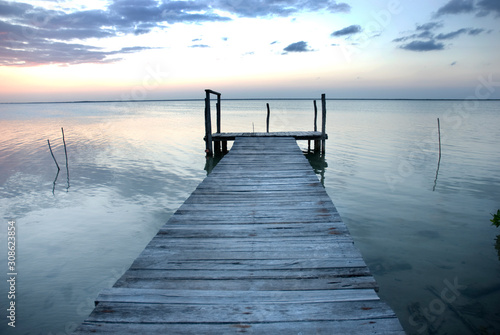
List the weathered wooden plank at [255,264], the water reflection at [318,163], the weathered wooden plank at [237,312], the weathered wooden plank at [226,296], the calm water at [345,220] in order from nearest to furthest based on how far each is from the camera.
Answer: the weathered wooden plank at [237,312]
the weathered wooden plank at [226,296]
the weathered wooden plank at [255,264]
the calm water at [345,220]
the water reflection at [318,163]

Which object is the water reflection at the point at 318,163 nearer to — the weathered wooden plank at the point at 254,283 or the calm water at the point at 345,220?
the calm water at the point at 345,220

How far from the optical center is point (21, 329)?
3.87 meters

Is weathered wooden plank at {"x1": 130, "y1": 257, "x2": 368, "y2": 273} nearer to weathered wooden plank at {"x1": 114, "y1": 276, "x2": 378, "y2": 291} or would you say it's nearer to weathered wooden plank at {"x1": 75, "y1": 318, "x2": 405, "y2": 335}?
weathered wooden plank at {"x1": 114, "y1": 276, "x2": 378, "y2": 291}

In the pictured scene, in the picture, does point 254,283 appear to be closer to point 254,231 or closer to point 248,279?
point 248,279

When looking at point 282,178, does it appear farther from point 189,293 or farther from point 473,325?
point 189,293

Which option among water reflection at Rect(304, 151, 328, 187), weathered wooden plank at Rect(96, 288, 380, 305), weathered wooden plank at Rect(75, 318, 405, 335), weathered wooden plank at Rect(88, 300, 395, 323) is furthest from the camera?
water reflection at Rect(304, 151, 328, 187)

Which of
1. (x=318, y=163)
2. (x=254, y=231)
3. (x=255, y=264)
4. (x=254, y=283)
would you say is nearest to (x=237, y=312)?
(x=254, y=283)

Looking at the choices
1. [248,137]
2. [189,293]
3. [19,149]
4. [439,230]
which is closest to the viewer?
[189,293]

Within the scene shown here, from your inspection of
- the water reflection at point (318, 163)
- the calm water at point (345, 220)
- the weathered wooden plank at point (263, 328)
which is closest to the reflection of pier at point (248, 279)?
the weathered wooden plank at point (263, 328)

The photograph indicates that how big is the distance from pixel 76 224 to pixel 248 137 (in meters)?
8.20

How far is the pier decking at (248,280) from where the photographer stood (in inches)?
88.6

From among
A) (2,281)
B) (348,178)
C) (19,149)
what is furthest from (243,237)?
(19,149)

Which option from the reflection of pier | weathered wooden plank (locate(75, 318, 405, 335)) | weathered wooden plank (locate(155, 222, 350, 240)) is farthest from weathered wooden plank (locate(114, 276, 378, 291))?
weathered wooden plank (locate(155, 222, 350, 240))

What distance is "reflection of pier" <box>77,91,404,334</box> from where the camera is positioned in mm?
2252
